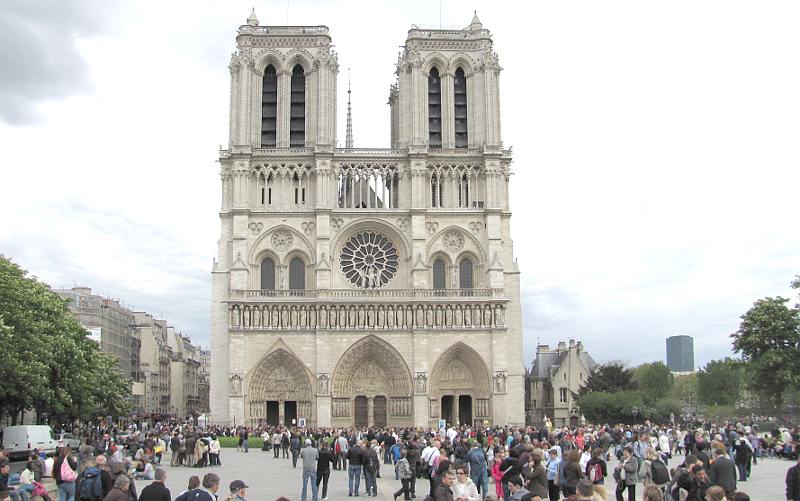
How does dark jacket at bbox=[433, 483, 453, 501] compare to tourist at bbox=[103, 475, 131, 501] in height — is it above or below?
below

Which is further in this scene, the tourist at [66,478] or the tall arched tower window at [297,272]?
the tall arched tower window at [297,272]

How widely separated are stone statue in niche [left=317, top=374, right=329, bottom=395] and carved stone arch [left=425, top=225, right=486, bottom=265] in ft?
32.3

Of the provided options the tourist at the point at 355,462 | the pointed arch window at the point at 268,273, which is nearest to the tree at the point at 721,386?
the pointed arch window at the point at 268,273

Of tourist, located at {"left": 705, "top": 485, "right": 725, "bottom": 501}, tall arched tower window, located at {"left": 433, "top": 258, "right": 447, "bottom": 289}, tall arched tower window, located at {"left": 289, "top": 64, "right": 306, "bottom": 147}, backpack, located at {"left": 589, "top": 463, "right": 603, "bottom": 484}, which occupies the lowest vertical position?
backpack, located at {"left": 589, "top": 463, "right": 603, "bottom": 484}

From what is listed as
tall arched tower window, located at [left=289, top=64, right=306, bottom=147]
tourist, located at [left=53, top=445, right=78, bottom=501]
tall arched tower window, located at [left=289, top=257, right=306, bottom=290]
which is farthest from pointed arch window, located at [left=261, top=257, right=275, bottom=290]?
tourist, located at [left=53, top=445, right=78, bottom=501]

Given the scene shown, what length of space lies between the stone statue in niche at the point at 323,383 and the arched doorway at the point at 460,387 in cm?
608

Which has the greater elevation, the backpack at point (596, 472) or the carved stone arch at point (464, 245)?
the carved stone arch at point (464, 245)

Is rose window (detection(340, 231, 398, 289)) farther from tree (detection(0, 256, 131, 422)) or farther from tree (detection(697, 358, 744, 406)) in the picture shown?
tree (detection(697, 358, 744, 406))

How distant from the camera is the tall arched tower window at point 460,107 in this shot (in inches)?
2223

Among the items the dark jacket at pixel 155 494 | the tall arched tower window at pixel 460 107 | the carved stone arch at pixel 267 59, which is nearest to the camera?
the dark jacket at pixel 155 494

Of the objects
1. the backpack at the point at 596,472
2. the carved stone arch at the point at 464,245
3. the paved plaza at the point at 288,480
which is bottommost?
the paved plaza at the point at 288,480

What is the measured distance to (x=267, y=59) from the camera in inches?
2192

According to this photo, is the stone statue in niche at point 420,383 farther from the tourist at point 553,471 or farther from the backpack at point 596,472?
the backpack at point 596,472

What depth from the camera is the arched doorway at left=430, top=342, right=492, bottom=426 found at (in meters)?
52.1
